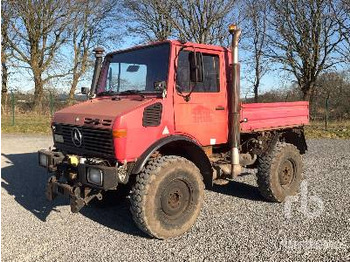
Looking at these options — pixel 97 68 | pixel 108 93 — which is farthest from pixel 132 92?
pixel 97 68

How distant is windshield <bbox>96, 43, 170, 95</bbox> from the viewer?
16.5 ft

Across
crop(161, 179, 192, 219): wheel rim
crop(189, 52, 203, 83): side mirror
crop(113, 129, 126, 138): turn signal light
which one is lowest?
crop(161, 179, 192, 219): wheel rim

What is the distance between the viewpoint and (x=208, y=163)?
523 cm

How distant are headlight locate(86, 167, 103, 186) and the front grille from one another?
25 centimetres

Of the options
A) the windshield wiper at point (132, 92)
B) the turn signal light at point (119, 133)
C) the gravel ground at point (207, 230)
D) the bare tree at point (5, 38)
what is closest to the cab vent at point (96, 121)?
the turn signal light at point (119, 133)

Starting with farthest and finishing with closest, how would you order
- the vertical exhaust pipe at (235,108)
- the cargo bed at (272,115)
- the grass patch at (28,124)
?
the grass patch at (28,124)
the cargo bed at (272,115)
the vertical exhaust pipe at (235,108)

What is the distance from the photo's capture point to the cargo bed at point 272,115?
19.3 ft

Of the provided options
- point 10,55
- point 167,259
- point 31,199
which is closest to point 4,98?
point 10,55

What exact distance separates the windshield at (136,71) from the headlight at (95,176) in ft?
4.22

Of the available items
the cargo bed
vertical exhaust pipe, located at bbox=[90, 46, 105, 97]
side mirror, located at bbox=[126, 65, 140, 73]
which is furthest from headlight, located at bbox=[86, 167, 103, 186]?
the cargo bed

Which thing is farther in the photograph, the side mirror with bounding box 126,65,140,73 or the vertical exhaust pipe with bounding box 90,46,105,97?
the vertical exhaust pipe with bounding box 90,46,105,97

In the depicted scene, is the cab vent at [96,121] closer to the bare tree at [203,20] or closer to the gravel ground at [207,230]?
the gravel ground at [207,230]

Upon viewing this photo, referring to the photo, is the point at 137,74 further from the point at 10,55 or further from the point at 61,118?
the point at 10,55

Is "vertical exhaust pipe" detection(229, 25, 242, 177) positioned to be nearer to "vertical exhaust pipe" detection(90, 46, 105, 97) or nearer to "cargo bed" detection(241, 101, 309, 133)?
"cargo bed" detection(241, 101, 309, 133)
